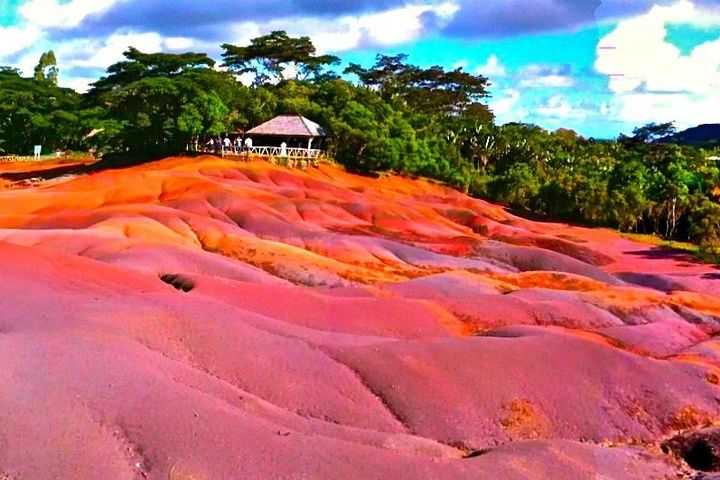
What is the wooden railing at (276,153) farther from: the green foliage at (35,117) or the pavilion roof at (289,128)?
the green foliage at (35,117)

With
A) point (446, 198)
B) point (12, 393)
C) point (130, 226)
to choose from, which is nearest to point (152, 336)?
point (12, 393)

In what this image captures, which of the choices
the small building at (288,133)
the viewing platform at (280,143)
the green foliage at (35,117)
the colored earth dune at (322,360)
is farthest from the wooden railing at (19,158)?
the colored earth dune at (322,360)

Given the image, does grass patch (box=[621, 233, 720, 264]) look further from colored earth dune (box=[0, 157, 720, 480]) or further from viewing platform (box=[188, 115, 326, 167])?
viewing platform (box=[188, 115, 326, 167])

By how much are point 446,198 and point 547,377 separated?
237 feet

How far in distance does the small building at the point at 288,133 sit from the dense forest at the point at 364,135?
241 cm

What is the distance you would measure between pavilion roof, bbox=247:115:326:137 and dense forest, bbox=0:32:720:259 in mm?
2631

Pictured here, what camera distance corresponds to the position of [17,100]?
120875 mm

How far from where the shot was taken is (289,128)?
110 m

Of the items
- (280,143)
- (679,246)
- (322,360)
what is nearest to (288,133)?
(280,143)

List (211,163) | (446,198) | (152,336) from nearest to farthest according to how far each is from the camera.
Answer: (152,336) → (211,163) → (446,198)

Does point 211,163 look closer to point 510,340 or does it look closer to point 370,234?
point 370,234

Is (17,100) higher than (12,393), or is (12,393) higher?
A: (17,100)

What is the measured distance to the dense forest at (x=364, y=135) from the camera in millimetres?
99938

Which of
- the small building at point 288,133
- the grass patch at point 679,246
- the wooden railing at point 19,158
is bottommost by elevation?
the grass patch at point 679,246
